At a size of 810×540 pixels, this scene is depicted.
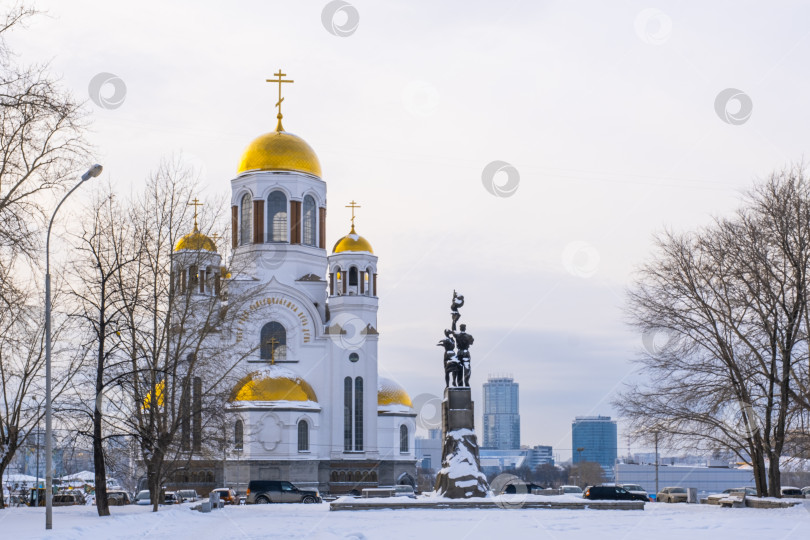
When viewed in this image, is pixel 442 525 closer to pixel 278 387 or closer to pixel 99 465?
pixel 99 465

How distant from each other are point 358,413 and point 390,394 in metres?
4.75

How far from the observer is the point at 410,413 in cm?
5894

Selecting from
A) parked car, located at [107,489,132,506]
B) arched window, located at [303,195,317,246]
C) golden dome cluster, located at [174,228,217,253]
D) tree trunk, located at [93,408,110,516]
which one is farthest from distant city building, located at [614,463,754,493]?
tree trunk, located at [93,408,110,516]

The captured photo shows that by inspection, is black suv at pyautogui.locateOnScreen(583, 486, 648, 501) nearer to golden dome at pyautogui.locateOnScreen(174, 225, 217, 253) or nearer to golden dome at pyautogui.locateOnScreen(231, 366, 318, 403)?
golden dome at pyautogui.locateOnScreen(174, 225, 217, 253)

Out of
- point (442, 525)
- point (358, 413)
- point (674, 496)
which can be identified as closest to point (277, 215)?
point (358, 413)

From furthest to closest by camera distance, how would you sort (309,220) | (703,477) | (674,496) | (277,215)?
(703,477) < (309,220) < (277,215) < (674,496)

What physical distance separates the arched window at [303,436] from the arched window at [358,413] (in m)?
3.25

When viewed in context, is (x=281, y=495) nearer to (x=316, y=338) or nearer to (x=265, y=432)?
(x=265, y=432)

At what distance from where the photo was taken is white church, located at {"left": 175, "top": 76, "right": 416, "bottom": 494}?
51.2 metres

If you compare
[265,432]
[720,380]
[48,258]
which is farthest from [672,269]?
[265,432]

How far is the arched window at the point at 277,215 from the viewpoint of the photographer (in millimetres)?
56719

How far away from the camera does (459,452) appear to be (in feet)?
93.3

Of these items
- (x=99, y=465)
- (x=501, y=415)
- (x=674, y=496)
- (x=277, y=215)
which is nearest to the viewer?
(x=99, y=465)

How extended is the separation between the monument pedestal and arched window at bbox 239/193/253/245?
2974 centimetres
